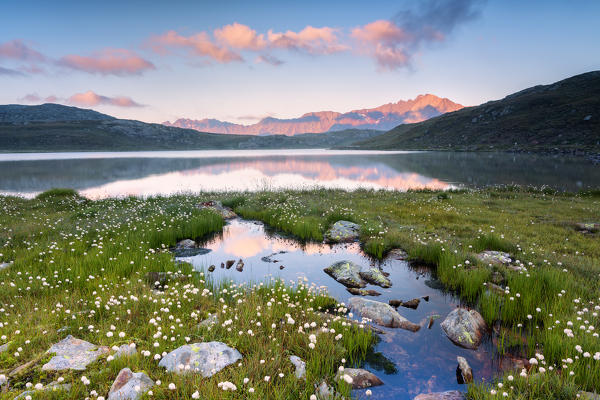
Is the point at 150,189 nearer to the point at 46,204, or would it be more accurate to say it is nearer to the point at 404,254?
the point at 46,204

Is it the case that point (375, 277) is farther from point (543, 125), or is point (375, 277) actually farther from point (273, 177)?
point (543, 125)

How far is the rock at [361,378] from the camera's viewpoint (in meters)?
5.56

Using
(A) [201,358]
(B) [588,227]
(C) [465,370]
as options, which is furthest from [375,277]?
(B) [588,227]

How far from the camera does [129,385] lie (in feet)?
14.6

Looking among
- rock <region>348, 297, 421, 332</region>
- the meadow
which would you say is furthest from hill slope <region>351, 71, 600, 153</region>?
rock <region>348, 297, 421, 332</region>

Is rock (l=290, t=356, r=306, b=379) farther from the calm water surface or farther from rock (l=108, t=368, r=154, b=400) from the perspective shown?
the calm water surface

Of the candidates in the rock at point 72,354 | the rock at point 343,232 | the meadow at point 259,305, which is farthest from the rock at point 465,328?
the rock at point 343,232

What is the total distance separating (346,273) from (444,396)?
5898 mm

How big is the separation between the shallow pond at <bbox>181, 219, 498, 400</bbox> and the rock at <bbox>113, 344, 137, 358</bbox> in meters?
4.25

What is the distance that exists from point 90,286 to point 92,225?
870cm

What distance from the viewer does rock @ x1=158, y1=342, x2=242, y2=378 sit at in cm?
503

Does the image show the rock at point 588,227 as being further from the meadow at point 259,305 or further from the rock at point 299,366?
the rock at point 299,366

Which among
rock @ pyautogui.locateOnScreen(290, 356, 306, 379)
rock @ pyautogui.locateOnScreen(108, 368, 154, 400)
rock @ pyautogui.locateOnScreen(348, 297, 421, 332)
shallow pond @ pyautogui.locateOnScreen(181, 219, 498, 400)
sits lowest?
shallow pond @ pyautogui.locateOnScreen(181, 219, 498, 400)

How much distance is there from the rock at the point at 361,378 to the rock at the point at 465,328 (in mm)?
2512
